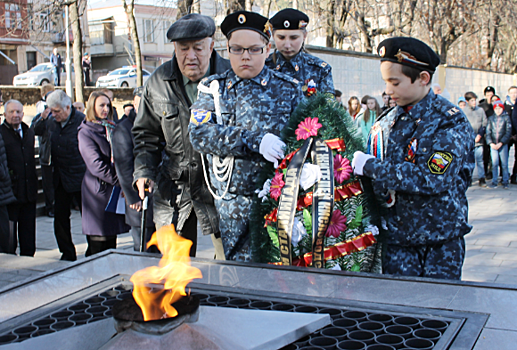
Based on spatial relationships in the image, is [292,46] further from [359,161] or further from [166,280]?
[166,280]

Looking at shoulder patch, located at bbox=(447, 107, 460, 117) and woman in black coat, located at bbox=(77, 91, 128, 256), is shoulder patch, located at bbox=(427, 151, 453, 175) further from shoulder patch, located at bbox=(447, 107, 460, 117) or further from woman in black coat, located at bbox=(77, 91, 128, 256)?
woman in black coat, located at bbox=(77, 91, 128, 256)

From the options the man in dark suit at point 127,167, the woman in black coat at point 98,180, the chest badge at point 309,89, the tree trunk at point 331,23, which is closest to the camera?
the chest badge at point 309,89

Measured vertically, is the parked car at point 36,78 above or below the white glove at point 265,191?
above

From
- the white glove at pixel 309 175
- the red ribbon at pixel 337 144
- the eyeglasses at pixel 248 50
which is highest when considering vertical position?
the eyeglasses at pixel 248 50

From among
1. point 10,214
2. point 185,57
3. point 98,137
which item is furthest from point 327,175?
point 10,214

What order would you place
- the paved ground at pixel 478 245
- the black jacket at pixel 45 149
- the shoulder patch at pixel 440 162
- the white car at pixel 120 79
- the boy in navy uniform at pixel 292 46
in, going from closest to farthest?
the shoulder patch at pixel 440 162, the boy in navy uniform at pixel 292 46, the paved ground at pixel 478 245, the black jacket at pixel 45 149, the white car at pixel 120 79

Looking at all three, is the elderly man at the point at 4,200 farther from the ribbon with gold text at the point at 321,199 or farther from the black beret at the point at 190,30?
the ribbon with gold text at the point at 321,199

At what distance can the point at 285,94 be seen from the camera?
11.3 feet

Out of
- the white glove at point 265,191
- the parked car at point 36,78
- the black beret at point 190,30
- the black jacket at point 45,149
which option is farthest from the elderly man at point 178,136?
the parked car at point 36,78

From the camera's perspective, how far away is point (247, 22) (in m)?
3.34

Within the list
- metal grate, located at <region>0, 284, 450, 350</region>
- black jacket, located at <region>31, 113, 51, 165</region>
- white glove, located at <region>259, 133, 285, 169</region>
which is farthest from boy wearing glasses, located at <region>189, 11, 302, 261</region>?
black jacket, located at <region>31, 113, 51, 165</region>

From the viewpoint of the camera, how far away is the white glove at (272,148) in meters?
3.06

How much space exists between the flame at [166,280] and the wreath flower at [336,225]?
0.68 meters

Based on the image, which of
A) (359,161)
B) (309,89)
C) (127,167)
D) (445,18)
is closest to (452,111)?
(359,161)
